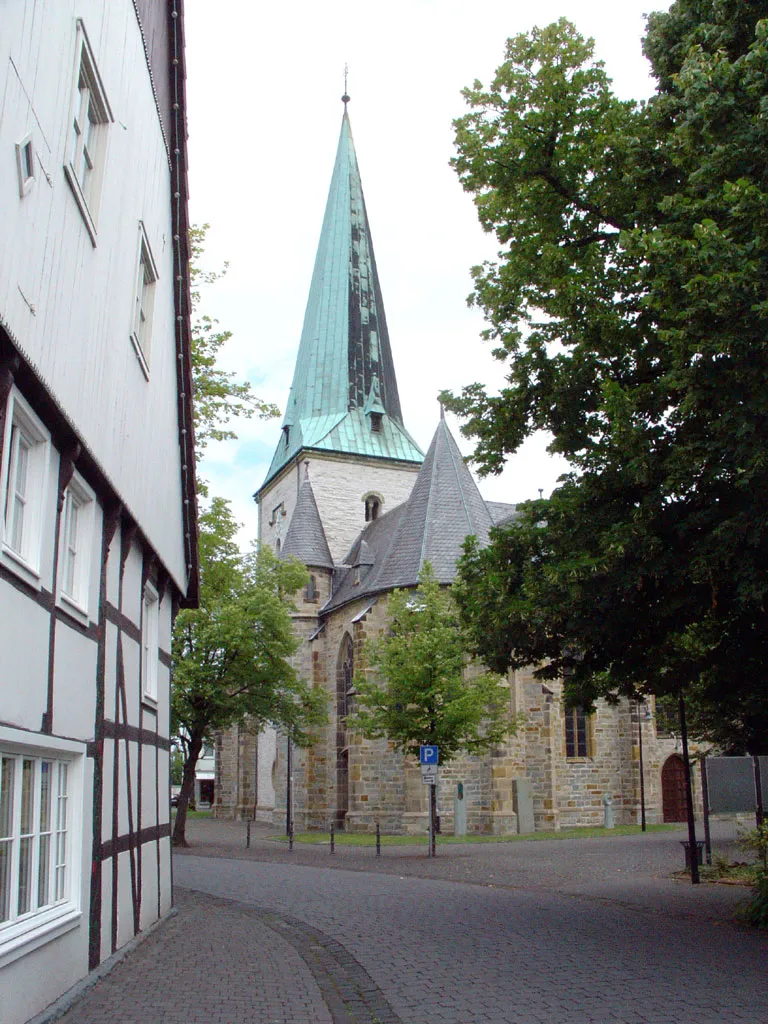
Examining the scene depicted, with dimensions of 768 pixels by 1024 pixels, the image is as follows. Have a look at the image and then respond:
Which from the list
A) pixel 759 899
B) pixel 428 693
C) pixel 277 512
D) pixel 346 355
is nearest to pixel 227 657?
pixel 428 693

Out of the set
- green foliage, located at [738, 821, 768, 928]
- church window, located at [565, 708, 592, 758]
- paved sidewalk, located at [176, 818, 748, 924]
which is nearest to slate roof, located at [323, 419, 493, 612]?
church window, located at [565, 708, 592, 758]

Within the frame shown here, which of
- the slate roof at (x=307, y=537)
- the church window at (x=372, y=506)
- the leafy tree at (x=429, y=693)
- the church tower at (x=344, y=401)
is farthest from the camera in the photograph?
the church window at (x=372, y=506)

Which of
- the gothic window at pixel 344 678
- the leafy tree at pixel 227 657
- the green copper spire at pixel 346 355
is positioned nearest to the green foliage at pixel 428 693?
the leafy tree at pixel 227 657

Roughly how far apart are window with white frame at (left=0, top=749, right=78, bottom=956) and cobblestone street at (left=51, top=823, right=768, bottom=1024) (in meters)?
0.75

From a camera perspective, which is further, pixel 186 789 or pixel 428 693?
pixel 186 789

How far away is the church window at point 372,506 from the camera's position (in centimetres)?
4881

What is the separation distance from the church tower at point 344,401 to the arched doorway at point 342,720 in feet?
25.0

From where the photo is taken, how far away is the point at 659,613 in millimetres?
10711

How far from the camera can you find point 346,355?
165 feet

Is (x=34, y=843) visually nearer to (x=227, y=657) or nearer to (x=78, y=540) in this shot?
(x=78, y=540)

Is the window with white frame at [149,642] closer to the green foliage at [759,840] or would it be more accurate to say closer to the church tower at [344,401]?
the green foliage at [759,840]

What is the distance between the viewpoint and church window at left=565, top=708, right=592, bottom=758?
3666 cm

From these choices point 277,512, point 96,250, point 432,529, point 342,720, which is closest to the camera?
point 96,250

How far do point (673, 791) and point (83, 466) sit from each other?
36.1m
